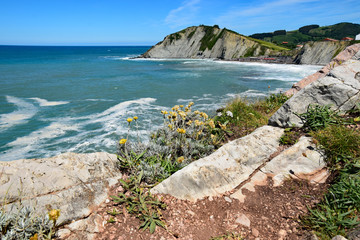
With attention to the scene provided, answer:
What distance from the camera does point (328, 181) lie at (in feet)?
12.6

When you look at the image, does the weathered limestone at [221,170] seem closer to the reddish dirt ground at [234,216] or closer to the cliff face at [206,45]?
the reddish dirt ground at [234,216]

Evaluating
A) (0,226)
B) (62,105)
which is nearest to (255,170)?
(0,226)

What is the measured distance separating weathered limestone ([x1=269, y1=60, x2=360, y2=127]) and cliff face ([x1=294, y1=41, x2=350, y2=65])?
58.1m

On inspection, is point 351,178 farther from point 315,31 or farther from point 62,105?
point 315,31

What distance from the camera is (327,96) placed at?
5633 millimetres

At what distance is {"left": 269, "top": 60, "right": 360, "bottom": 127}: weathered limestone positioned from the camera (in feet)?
18.1

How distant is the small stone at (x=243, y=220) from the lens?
3.36m

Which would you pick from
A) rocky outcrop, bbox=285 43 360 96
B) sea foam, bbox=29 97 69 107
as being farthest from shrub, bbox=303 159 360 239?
sea foam, bbox=29 97 69 107

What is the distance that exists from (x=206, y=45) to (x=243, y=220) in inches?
3535

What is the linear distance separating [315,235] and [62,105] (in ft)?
60.7

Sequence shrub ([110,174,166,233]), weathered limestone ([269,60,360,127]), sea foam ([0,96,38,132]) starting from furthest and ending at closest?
sea foam ([0,96,38,132]) → weathered limestone ([269,60,360,127]) → shrub ([110,174,166,233])

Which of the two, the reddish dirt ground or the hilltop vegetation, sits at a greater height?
the hilltop vegetation

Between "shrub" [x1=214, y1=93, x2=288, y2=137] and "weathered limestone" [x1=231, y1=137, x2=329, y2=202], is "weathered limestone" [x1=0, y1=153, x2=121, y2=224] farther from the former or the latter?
"shrub" [x1=214, y1=93, x2=288, y2=137]

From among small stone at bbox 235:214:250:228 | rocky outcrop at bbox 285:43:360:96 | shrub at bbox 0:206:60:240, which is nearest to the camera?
shrub at bbox 0:206:60:240
